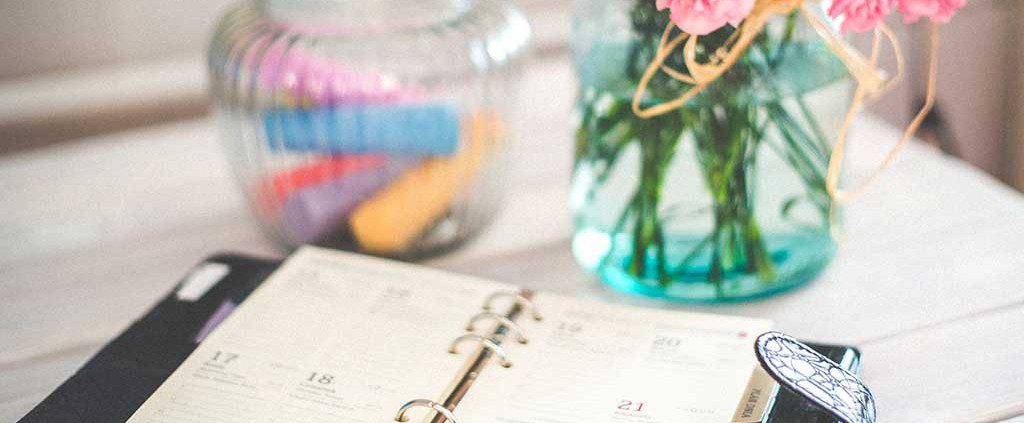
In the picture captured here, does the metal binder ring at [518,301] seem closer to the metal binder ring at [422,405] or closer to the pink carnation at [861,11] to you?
the metal binder ring at [422,405]

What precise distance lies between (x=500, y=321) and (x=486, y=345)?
33 mm

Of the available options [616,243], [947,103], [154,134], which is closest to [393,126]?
[616,243]

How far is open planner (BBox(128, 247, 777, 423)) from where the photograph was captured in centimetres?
55

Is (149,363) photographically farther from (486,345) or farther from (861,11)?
(861,11)

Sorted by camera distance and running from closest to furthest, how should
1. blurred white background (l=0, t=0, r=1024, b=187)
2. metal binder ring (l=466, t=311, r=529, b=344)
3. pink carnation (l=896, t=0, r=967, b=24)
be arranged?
1. pink carnation (l=896, t=0, r=967, b=24)
2. metal binder ring (l=466, t=311, r=529, b=344)
3. blurred white background (l=0, t=0, r=1024, b=187)

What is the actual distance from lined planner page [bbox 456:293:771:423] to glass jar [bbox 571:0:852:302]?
6cm

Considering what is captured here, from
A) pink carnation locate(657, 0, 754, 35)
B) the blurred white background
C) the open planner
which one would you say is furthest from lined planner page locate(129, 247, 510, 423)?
the blurred white background

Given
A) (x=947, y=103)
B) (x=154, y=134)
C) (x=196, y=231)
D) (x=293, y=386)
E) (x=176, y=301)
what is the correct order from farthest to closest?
(x=947, y=103) < (x=154, y=134) < (x=196, y=231) < (x=176, y=301) < (x=293, y=386)

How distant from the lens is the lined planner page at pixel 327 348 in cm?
55

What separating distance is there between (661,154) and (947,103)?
946 millimetres

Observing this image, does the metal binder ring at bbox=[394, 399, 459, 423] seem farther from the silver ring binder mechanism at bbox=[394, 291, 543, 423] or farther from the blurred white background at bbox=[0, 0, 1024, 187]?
the blurred white background at bbox=[0, 0, 1024, 187]

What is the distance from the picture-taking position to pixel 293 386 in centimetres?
57

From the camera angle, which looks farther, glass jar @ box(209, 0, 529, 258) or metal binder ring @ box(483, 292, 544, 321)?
glass jar @ box(209, 0, 529, 258)

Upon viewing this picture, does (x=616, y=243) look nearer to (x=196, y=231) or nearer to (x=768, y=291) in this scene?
(x=768, y=291)
